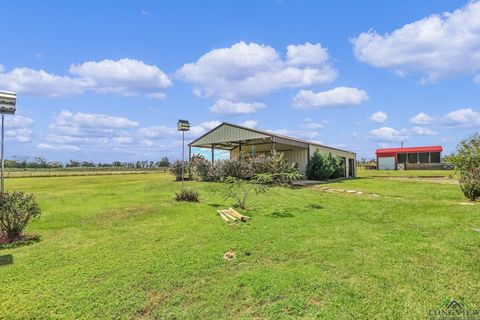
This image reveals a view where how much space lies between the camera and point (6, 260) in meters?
4.65

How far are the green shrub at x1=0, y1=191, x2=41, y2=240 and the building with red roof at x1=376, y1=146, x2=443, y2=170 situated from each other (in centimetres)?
4180

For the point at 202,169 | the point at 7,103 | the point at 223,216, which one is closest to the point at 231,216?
the point at 223,216

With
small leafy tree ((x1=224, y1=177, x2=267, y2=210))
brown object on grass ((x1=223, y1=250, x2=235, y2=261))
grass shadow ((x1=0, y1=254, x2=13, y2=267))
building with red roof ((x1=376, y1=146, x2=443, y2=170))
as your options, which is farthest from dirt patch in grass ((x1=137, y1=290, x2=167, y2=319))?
building with red roof ((x1=376, y1=146, x2=443, y2=170))

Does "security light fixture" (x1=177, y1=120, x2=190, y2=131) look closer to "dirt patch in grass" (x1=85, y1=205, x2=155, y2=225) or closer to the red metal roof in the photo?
"dirt patch in grass" (x1=85, y1=205, x2=155, y2=225)

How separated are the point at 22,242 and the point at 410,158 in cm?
4417

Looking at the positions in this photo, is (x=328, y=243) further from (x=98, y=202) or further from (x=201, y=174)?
(x=201, y=174)

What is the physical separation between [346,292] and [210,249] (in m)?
2.50

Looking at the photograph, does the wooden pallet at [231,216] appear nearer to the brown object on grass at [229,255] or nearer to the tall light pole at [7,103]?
the brown object on grass at [229,255]

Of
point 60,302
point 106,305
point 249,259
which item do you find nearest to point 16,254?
point 60,302

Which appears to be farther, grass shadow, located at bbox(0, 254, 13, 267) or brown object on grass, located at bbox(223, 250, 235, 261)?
brown object on grass, located at bbox(223, 250, 235, 261)

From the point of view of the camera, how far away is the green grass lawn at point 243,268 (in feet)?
10.5

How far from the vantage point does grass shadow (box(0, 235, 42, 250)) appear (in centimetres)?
537

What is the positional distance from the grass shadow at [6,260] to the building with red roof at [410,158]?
139 ft

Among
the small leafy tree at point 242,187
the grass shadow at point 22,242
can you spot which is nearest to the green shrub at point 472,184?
the small leafy tree at point 242,187
